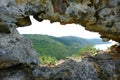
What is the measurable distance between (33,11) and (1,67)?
3.89 ft

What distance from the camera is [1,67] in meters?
5.64

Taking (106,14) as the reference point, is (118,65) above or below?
below

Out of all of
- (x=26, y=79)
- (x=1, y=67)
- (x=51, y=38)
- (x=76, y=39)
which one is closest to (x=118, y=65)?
(x=26, y=79)

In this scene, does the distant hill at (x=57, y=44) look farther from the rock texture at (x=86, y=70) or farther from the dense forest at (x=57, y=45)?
Answer: the rock texture at (x=86, y=70)

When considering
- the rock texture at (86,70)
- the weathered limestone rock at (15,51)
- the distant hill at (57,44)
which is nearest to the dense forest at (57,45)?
the distant hill at (57,44)

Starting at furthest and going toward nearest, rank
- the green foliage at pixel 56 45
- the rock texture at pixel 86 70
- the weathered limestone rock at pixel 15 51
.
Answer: the green foliage at pixel 56 45
the rock texture at pixel 86 70
the weathered limestone rock at pixel 15 51

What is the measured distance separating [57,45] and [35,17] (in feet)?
62.9

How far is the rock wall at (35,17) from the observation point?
218 inches

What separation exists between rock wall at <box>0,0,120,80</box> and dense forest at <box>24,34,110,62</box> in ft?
39.5

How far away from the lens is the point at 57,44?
84.7 ft

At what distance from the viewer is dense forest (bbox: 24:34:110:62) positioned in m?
20.9

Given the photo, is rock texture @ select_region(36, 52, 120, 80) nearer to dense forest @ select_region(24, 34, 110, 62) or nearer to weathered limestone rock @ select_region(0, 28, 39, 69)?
weathered limestone rock @ select_region(0, 28, 39, 69)

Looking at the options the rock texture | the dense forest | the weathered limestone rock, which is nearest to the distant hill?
the dense forest

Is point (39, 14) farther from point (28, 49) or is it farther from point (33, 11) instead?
point (28, 49)
